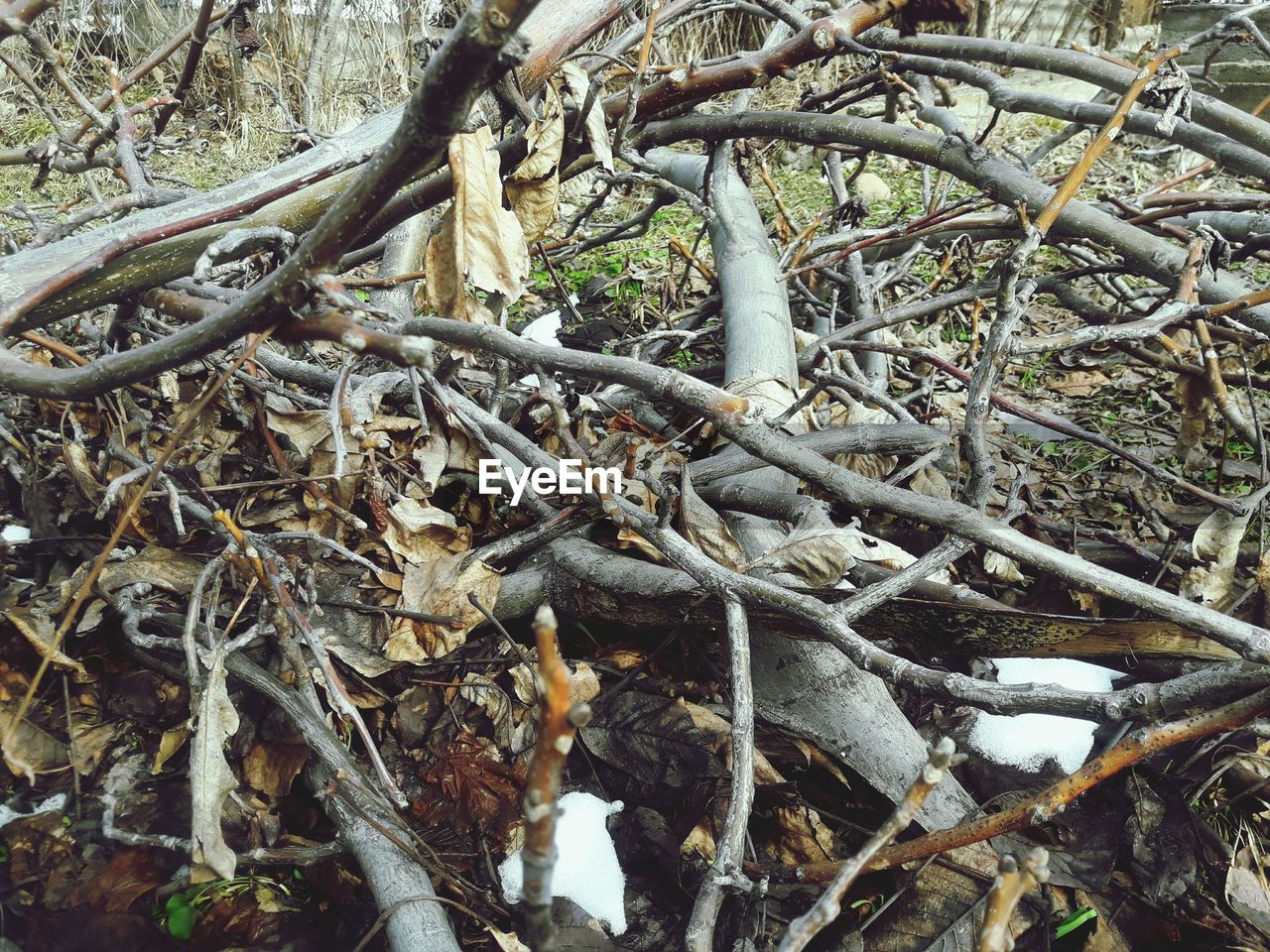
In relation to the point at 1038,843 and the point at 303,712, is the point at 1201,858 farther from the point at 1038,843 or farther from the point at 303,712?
the point at 303,712

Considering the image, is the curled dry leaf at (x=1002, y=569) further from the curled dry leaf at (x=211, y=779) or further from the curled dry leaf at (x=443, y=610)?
the curled dry leaf at (x=211, y=779)

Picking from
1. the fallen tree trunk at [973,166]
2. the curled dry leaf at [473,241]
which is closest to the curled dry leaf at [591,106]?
Result: the curled dry leaf at [473,241]

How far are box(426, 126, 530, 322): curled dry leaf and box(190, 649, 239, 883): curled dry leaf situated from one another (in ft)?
2.33

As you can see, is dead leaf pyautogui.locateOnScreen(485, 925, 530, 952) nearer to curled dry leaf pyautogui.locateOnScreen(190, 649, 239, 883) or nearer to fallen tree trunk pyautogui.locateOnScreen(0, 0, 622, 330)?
curled dry leaf pyautogui.locateOnScreen(190, 649, 239, 883)

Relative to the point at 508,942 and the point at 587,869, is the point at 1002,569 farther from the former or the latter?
the point at 508,942

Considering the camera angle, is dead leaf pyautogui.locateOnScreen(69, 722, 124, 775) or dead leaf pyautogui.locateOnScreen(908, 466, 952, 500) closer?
dead leaf pyautogui.locateOnScreen(69, 722, 124, 775)

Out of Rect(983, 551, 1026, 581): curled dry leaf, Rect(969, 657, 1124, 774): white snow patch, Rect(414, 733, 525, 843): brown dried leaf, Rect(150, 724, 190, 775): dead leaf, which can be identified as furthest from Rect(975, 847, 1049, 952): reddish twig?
Rect(150, 724, 190, 775): dead leaf

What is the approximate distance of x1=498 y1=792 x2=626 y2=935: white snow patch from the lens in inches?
56.9

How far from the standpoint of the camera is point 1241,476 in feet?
7.48

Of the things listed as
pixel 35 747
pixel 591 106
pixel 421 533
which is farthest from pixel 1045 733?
pixel 35 747

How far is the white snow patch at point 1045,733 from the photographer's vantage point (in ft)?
5.18

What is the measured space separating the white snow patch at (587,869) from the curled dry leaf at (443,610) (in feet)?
1.24

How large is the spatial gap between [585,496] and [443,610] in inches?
15.0

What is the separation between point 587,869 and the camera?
1.49 m
